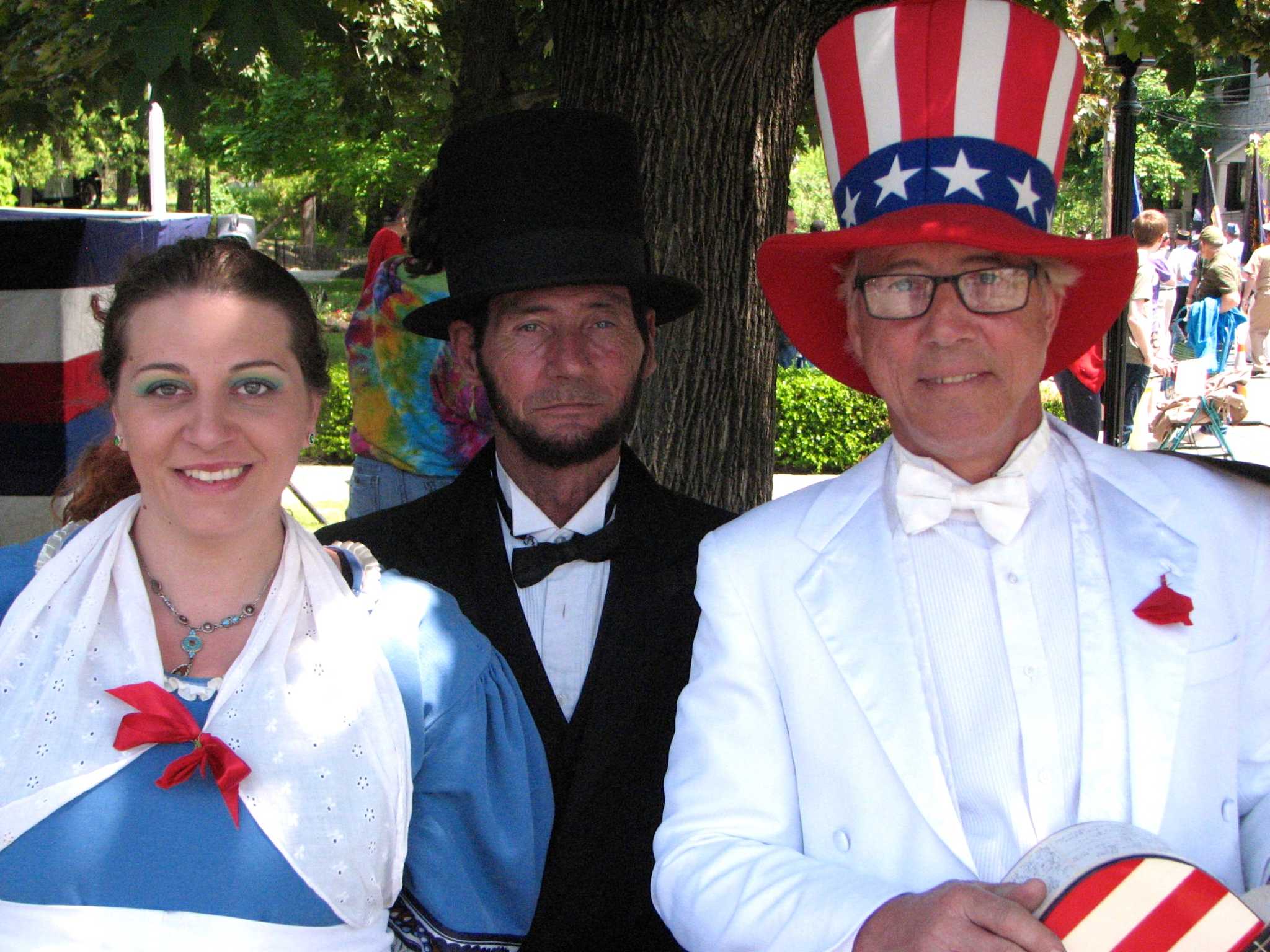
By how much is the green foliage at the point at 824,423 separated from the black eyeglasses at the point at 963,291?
9.29 meters

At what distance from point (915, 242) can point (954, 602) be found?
2.01ft

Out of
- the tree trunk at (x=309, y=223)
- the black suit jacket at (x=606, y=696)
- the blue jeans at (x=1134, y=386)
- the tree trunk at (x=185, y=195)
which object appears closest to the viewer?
the black suit jacket at (x=606, y=696)

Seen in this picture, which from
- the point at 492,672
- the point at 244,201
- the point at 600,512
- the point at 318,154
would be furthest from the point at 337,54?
the point at 244,201

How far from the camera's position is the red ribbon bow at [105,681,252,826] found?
6.46 ft

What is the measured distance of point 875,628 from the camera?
6.91 ft

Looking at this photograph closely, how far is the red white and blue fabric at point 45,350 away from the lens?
489 centimetres

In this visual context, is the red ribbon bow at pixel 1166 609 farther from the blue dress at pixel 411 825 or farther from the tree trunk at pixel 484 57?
the tree trunk at pixel 484 57

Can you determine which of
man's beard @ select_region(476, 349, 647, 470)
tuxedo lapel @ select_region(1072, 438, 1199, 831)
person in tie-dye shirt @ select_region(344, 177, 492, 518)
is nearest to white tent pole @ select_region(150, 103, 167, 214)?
person in tie-dye shirt @ select_region(344, 177, 492, 518)

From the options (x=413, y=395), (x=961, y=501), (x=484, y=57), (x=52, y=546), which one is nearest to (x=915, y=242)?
(x=961, y=501)

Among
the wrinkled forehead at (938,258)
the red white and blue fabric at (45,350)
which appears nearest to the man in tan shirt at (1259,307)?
the red white and blue fabric at (45,350)

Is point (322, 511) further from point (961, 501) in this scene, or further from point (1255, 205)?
point (1255, 205)

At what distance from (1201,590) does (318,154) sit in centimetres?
2343

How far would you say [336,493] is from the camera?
10.1 metres

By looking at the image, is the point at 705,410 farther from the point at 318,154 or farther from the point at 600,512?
the point at 318,154
